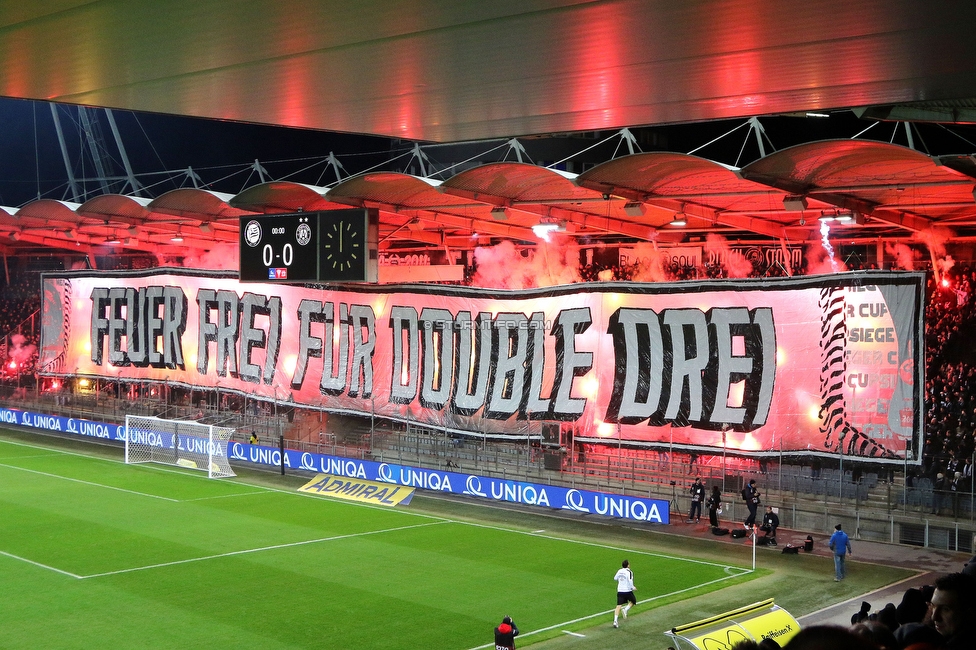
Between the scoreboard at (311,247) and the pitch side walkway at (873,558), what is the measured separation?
11.0 meters

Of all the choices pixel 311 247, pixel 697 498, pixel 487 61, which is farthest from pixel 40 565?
pixel 487 61

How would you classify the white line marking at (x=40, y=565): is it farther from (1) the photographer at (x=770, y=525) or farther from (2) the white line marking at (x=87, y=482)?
(1) the photographer at (x=770, y=525)

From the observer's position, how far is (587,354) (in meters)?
28.7

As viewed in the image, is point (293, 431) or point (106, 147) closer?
point (293, 431)

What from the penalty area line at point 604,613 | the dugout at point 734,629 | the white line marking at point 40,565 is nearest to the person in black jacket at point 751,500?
the penalty area line at point 604,613

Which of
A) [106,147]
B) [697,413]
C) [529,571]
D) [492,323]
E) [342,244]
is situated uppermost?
[106,147]

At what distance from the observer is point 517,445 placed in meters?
30.4

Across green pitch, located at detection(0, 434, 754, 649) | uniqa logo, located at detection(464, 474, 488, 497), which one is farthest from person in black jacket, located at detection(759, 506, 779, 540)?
uniqa logo, located at detection(464, 474, 488, 497)

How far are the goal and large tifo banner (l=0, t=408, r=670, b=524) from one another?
0.05 metres

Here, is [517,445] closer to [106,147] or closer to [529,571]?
[529,571]

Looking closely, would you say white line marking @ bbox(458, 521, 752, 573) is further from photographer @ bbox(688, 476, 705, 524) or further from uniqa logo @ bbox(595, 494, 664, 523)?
photographer @ bbox(688, 476, 705, 524)

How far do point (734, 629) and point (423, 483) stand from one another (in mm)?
19726

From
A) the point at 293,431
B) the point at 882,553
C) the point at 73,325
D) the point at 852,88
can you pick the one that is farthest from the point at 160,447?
the point at 852,88

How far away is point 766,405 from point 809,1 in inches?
779
